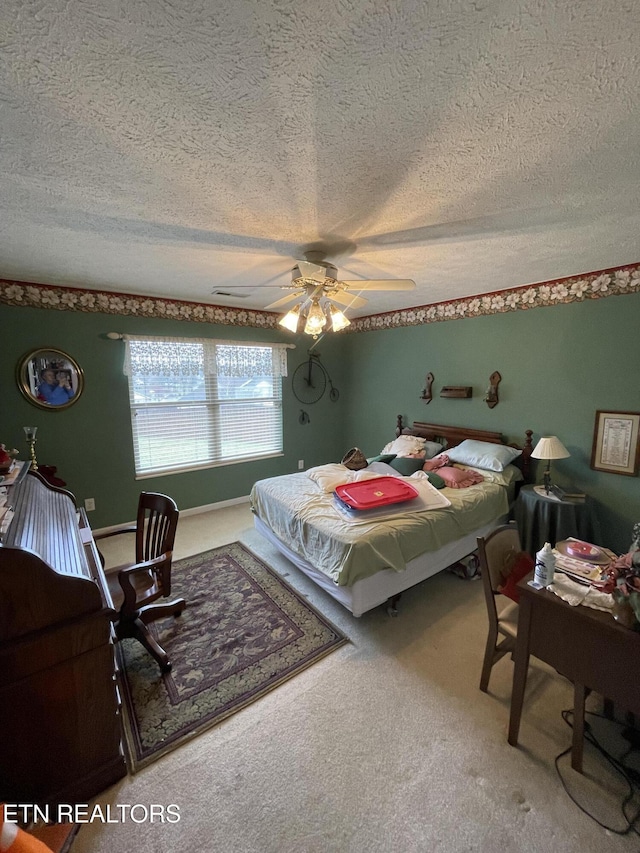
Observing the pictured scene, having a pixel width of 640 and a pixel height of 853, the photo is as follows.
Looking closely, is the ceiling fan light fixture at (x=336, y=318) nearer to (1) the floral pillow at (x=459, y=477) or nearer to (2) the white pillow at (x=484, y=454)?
(1) the floral pillow at (x=459, y=477)

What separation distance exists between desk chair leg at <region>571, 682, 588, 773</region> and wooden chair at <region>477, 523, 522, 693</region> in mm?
283

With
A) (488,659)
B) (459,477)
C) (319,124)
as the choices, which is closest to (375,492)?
(459,477)

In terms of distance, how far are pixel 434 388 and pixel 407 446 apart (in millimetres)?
829

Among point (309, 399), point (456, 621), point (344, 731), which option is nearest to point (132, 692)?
point (344, 731)

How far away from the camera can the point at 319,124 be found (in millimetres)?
1084

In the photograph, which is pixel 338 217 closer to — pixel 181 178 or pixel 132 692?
pixel 181 178

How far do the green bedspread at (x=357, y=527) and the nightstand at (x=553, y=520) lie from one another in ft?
0.73

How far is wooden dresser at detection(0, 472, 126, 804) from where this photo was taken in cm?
113

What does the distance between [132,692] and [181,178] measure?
2522 mm

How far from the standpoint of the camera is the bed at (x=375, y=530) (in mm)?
2131

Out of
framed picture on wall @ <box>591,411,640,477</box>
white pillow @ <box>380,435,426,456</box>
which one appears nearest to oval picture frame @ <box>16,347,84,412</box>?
white pillow @ <box>380,435,426,456</box>

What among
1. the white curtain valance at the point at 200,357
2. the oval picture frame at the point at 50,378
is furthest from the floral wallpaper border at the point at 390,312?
the oval picture frame at the point at 50,378

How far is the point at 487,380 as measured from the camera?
139 inches

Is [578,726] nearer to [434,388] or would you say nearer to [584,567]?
[584,567]
